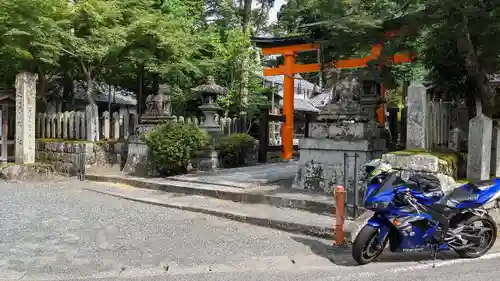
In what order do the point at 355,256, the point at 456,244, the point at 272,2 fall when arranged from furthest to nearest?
the point at 272,2 → the point at 456,244 → the point at 355,256

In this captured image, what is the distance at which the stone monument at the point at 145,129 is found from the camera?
41.4 feet

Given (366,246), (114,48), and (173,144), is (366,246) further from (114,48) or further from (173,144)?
(114,48)

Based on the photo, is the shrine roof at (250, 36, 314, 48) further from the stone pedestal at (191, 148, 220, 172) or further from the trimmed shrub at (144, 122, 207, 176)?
the trimmed shrub at (144, 122, 207, 176)

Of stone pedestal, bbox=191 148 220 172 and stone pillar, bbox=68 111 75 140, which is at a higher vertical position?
stone pillar, bbox=68 111 75 140

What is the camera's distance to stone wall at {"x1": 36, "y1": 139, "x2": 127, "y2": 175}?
13.4 meters

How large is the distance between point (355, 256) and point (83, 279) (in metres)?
3.04

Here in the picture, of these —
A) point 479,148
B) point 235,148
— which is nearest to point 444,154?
point 479,148

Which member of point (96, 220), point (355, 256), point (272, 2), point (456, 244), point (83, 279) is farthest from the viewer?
point (272, 2)

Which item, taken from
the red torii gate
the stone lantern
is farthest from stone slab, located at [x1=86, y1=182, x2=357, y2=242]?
the red torii gate

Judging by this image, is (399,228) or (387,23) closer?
(399,228)

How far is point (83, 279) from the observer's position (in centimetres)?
473

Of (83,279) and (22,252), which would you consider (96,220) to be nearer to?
(22,252)

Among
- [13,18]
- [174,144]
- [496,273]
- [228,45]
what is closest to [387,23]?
[496,273]

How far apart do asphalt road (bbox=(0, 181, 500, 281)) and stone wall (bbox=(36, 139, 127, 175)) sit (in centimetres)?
538
